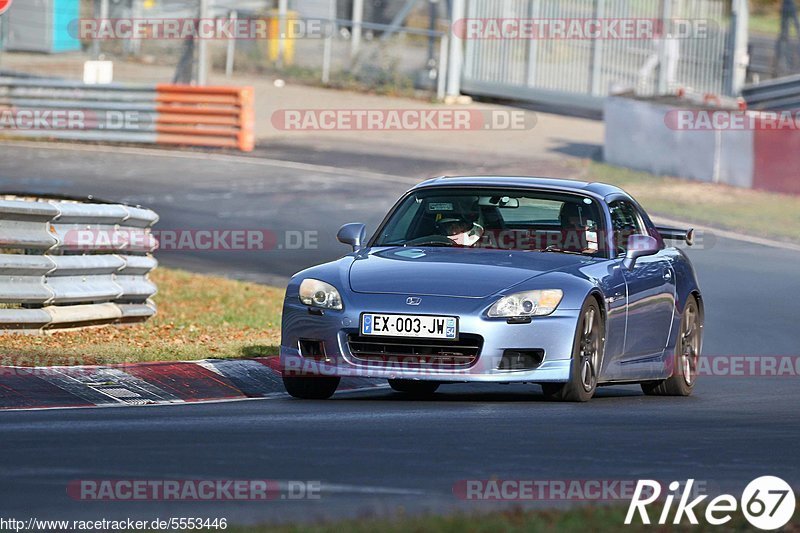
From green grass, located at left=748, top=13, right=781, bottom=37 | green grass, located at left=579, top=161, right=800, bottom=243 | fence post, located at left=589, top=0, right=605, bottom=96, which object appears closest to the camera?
green grass, located at left=579, top=161, right=800, bottom=243

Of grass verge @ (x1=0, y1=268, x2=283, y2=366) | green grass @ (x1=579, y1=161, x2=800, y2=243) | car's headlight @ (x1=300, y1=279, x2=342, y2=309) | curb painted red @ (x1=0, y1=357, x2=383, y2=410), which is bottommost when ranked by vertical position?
green grass @ (x1=579, y1=161, x2=800, y2=243)

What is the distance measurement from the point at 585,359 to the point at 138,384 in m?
2.79

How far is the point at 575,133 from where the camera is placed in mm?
34562

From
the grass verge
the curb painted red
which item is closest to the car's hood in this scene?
the curb painted red

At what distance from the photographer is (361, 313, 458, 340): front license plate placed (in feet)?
30.8

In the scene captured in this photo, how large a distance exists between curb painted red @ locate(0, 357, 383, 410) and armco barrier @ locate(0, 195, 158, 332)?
1.54 metres

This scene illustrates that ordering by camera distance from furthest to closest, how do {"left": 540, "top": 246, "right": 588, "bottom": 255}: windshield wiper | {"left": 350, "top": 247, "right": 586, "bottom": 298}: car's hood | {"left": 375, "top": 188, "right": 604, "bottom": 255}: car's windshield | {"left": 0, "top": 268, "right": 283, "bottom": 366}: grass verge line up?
{"left": 0, "top": 268, "right": 283, "bottom": 366}: grass verge → {"left": 375, "top": 188, "right": 604, "bottom": 255}: car's windshield → {"left": 540, "top": 246, "right": 588, "bottom": 255}: windshield wiper → {"left": 350, "top": 247, "right": 586, "bottom": 298}: car's hood

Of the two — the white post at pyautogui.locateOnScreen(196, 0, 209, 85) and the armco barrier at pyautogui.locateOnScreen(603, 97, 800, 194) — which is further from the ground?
the white post at pyautogui.locateOnScreen(196, 0, 209, 85)

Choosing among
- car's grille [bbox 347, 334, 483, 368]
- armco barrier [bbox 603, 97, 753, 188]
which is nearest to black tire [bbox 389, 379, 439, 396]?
car's grille [bbox 347, 334, 483, 368]

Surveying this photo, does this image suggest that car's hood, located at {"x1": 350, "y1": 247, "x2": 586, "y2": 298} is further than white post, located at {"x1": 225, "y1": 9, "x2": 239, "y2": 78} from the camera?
No

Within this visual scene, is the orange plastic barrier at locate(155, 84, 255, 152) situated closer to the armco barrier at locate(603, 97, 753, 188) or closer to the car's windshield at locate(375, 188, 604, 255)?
the armco barrier at locate(603, 97, 753, 188)

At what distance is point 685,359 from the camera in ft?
38.3

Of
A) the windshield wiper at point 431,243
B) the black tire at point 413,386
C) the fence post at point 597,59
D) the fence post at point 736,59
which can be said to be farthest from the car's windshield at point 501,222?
the fence post at point 597,59

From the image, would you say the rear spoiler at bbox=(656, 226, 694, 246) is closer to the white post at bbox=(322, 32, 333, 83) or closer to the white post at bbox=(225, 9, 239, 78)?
the white post at bbox=(322, 32, 333, 83)
